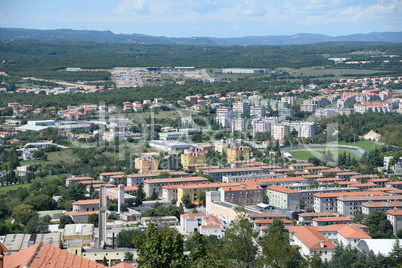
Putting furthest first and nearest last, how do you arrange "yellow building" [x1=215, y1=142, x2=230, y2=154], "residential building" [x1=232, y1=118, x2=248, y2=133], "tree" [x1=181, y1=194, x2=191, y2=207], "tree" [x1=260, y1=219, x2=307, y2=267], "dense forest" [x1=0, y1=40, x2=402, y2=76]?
"dense forest" [x1=0, y1=40, x2=402, y2=76] → "residential building" [x1=232, y1=118, x2=248, y2=133] → "yellow building" [x1=215, y1=142, x2=230, y2=154] → "tree" [x1=181, y1=194, x2=191, y2=207] → "tree" [x1=260, y1=219, x2=307, y2=267]

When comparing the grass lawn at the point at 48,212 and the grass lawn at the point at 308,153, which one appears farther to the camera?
the grass lawn at the point at 308,153

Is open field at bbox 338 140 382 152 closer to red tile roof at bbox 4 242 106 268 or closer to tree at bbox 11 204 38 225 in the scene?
tree at bbox 11 204 38 225

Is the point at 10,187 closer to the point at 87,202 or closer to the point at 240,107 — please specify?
the point at 87,202

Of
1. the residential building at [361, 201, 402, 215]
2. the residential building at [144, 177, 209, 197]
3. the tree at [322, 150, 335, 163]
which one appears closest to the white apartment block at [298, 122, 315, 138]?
the tree at [322, 150, 335, 163]

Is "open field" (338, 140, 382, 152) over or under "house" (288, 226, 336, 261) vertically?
under

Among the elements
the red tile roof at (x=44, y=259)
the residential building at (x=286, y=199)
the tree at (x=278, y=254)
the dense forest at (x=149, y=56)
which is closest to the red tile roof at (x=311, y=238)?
the residential building at (x=286, y=199)

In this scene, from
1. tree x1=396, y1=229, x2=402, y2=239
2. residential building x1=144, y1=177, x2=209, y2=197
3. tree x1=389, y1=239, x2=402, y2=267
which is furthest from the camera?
residential building x1=144, y1=177, x2=209, y2=197

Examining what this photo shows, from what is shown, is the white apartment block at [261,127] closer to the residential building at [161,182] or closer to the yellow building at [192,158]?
the yellow building at [192,158]
